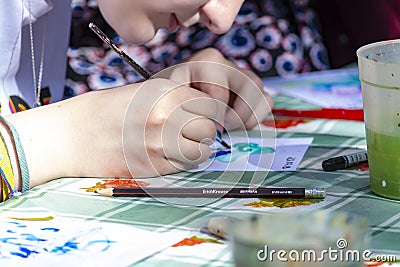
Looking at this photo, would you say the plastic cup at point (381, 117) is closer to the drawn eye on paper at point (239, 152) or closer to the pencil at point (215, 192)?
the pencil at point (215, 192)

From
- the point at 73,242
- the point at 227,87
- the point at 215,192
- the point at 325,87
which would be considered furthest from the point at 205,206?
the point at 325,87

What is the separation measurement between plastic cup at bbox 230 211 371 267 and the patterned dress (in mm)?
794

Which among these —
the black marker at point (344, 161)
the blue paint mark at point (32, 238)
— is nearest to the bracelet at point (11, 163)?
the blue paint mark at point (32, 238)

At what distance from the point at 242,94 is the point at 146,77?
15 centimetres

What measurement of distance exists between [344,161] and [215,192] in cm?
17

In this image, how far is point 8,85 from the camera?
3.40 feet

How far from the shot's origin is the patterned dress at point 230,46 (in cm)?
119

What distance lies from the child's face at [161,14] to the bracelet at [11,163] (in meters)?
0.25

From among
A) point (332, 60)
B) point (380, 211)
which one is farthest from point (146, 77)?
point (332, 60)

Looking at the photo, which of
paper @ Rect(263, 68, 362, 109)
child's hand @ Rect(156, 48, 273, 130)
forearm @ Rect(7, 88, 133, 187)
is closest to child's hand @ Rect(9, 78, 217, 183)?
forearm @ Rect(7, 88, 133, 187)

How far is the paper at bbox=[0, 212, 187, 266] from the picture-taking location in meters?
0.60

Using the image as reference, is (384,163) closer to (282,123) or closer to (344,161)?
(344,161)

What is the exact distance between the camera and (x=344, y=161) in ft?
2.65

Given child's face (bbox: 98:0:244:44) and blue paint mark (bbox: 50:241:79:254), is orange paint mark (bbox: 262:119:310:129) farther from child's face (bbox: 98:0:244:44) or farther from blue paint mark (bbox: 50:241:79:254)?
blue paint mark (bbox: 50:241:79:254)
